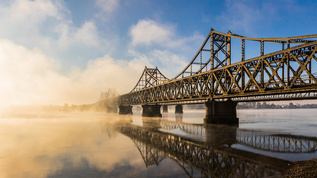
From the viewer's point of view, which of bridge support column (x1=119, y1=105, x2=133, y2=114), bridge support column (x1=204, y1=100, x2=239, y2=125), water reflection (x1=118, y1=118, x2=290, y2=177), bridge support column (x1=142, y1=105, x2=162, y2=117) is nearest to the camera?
water reflection (x1=118, y1=118, x2=290, y2=177)

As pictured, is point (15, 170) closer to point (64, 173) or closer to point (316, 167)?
point (64, 173)

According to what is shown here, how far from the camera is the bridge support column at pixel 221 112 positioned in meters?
40.7

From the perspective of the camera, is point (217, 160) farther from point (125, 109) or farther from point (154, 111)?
point (125, 109)

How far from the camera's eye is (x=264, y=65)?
30.5 metres

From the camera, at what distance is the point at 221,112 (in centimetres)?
4103

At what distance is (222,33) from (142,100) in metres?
49.8

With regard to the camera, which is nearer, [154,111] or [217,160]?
[217,160]

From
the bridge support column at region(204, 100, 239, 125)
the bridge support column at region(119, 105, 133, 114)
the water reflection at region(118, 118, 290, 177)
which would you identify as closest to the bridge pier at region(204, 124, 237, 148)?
the water reflection at region(118, 118, 290, 177)

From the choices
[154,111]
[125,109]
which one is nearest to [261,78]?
[154,111]

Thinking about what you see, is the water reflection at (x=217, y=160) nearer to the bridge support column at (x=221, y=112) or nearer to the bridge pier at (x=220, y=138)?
the bridge pier at (x=220, y=138)

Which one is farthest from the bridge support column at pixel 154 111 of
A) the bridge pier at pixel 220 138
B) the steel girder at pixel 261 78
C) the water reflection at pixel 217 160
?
the water reflection at pixel 217 160

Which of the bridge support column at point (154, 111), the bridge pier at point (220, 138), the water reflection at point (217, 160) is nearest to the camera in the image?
the water reflection at point (217, 160)

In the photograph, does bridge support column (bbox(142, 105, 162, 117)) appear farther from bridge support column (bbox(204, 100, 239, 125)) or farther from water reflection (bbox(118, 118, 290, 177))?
water reflection (bbox(118, 118, 290, 177))

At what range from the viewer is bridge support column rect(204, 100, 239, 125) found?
133ft
